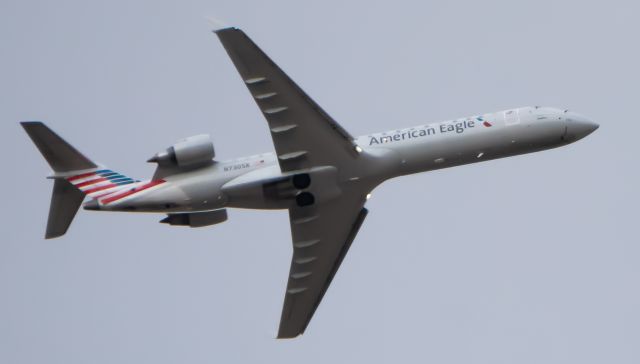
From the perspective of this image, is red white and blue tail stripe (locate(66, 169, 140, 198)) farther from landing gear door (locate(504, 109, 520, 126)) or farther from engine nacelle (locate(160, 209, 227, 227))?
landing gear door (locate(504, 109, 520, 126))

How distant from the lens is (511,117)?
1992 inches

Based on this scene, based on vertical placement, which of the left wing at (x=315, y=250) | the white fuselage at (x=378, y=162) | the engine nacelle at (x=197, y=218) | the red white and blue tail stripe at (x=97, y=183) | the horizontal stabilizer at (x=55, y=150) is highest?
the horizontal stabilizer at (x=55, y=150)

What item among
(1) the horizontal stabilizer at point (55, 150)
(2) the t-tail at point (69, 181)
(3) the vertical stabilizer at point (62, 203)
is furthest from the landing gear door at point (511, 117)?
(3) the vertical stabilizer at point (62, 203)

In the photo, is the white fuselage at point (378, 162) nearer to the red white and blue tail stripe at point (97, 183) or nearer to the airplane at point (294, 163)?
the airplane at point (294, 163)

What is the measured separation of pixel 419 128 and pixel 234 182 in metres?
8.27

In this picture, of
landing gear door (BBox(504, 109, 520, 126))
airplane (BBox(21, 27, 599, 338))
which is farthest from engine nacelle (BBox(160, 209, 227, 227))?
landing gear door (BBox(504, 109, 520, 126))

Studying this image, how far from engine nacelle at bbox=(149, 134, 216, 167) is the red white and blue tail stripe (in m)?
2.71

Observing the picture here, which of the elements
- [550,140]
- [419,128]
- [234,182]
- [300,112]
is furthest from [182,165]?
[550,140]

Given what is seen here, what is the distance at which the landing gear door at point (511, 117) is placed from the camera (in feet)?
165

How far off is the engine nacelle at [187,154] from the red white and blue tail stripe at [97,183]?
271 cm

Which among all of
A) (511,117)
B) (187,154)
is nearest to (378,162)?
(511,117)

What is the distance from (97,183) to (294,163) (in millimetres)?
9079

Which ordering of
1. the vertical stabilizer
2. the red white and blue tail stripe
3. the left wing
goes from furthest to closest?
the left wing < the vertical stabilizer < the red white and blue tail stripe

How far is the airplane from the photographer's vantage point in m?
49.1
